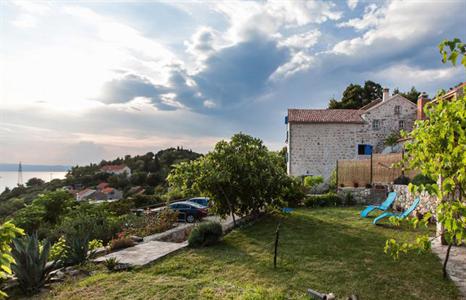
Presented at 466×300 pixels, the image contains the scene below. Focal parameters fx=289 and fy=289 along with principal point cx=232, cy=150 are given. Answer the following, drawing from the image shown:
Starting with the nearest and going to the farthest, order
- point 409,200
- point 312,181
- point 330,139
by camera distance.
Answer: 1. point 409,200
2. point 312,181
3. point 330,139

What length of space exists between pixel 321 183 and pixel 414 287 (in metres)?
21.2

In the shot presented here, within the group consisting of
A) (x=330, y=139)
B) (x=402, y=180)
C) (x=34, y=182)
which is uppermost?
(x=330, y=139)

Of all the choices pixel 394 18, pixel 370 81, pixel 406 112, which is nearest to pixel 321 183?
pixel 406 112

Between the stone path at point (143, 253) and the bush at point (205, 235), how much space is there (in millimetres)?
354

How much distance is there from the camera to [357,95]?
4131cm

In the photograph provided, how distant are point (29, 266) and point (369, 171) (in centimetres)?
1893

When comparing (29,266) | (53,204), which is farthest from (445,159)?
(53,204)

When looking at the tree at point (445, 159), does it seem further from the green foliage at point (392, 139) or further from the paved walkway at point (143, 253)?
the green foliage at point (392, 139)

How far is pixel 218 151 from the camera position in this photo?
1170cm

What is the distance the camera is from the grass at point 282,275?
16.9 ft

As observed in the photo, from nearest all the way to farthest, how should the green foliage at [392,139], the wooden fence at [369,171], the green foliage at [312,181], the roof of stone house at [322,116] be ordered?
the wooden fence at [369,171] < the green foliage at [312,181] < the green foliage at [392,139] < the roof of stone house at [322,116]

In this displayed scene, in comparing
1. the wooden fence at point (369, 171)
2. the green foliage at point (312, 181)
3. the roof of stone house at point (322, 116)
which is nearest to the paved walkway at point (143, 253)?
the wooden fence at point (369, 171)

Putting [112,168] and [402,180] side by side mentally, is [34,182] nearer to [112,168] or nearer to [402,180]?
[112,168]

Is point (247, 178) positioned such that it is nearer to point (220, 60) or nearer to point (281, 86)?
point (220, 60)
